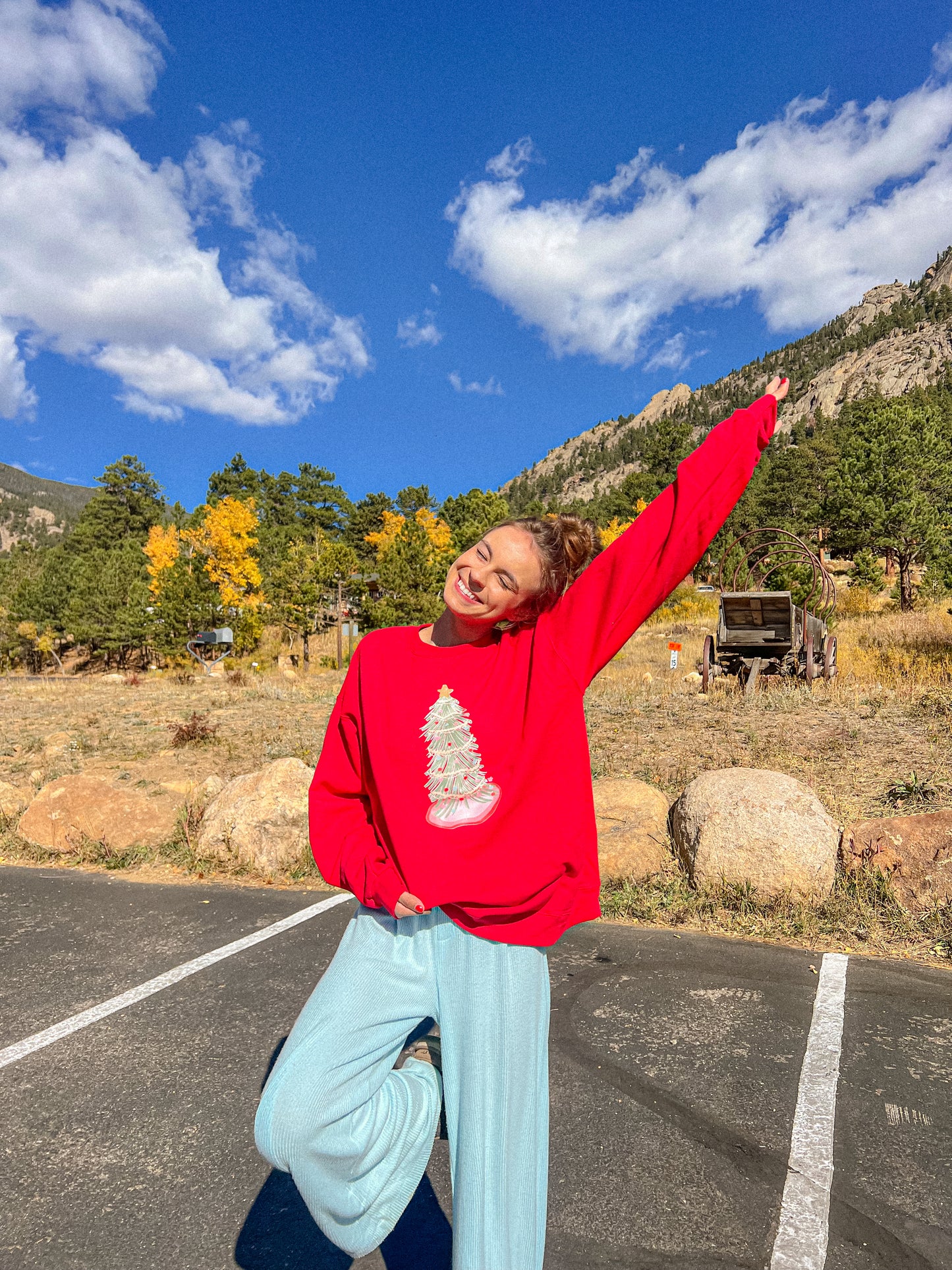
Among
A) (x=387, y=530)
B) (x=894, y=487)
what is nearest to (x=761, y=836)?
(x=894, y=487)

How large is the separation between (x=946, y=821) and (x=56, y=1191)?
4.85 m

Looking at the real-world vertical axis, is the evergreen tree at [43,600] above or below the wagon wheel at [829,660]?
above

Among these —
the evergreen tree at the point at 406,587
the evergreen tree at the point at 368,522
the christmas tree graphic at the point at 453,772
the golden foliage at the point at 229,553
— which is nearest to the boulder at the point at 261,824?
the christmas tree graphic at the point at 453,772

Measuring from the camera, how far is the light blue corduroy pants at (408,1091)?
1456mm

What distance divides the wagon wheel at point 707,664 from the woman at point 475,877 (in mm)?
11339

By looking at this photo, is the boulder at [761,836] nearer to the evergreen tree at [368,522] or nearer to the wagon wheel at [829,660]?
the wagon wheel at [829,660]

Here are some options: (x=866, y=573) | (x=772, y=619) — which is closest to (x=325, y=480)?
(x=866, y=573)

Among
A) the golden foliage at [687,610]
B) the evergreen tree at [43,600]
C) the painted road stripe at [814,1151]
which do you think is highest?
the evergreen tree at [43,600]

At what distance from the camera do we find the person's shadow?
6.91 ft

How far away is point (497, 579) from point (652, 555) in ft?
1.09

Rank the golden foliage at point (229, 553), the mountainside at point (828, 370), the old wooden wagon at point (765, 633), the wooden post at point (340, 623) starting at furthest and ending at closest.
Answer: the mountainside at point (828, 370), the golden foliage at point (229, 553), the wooden post at point (340, 623), the old wooden wagon at point (765, 633)

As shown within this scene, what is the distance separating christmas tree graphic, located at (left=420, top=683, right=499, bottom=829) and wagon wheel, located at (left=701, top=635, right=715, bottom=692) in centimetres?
1143

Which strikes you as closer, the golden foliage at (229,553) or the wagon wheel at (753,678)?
the wagon wheel at (753,678)

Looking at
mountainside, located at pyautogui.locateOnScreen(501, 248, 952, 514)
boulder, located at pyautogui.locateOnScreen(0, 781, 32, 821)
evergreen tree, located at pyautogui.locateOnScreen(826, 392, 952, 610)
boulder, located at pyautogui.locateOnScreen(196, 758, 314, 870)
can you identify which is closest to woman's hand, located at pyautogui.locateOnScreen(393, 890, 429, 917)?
boulder, located at pyautogui.locateOnScreen(196, 758, 314, 870)
